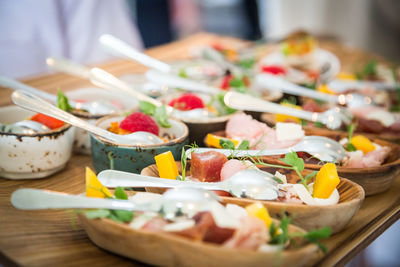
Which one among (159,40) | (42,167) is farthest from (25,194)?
(159,40)

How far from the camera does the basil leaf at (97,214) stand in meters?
0.84

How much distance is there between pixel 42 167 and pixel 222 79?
2.88ft

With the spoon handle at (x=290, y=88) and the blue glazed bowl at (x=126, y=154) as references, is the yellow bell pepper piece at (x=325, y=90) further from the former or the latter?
the blue glazed bowl at (x=126, y=154)

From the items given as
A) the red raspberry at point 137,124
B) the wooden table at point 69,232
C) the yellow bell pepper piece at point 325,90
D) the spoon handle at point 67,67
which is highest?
the spoon handle at point 67,67

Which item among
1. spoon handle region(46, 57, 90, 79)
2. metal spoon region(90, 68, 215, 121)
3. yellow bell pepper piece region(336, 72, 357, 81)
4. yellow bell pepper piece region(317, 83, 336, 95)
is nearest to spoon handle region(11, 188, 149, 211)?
metal spoon region(90, 68, 215, 121)

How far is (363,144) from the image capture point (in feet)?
4.16

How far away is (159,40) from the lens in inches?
164

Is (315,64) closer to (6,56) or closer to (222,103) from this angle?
(222,103)

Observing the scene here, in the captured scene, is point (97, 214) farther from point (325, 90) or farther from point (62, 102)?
point (325, 90)

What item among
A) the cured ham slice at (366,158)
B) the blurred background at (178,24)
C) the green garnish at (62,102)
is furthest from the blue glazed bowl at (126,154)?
the blurred background at (178,24)

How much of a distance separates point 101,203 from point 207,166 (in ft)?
0.95

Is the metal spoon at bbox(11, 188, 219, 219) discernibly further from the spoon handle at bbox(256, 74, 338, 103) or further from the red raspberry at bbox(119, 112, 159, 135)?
the spoon handle at bbox(256, 74, 338, 103)

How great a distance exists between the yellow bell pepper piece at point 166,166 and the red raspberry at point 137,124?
0.69 feet

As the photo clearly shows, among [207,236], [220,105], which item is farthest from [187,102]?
[207,236]
